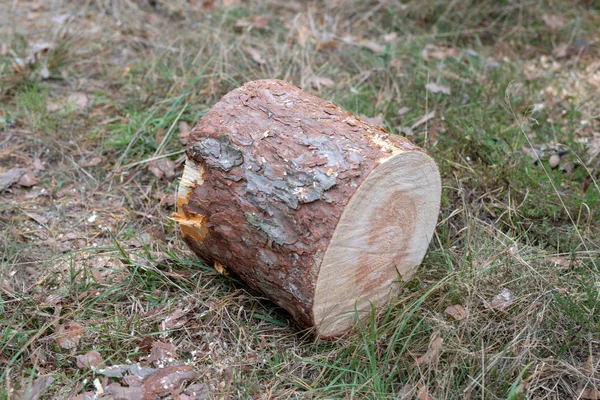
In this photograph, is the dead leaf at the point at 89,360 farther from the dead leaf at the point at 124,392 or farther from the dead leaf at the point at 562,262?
the dead leaf at the point at 562,262

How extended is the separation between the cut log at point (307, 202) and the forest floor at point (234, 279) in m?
0.19

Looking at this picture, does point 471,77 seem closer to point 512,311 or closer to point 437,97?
point 437,97

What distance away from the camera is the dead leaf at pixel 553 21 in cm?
475

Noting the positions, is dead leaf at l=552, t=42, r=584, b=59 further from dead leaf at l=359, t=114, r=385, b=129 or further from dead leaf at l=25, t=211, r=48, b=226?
dead leaf at l=25, t=211, r=48, b=226

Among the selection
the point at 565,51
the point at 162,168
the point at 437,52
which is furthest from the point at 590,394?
the point at 565,51

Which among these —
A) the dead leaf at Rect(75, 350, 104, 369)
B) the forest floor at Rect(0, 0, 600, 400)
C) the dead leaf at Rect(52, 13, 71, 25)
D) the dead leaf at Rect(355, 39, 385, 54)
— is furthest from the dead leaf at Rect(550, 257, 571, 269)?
the dead leaf at Rect(52, 13, 71, 25)

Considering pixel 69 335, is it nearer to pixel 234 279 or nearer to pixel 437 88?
pixel 234 279

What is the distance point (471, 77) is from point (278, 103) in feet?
6.46

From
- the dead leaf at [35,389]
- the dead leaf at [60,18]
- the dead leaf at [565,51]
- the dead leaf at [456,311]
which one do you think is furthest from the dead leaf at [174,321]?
the dead leaf at [565,51]

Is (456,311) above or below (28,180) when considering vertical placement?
above

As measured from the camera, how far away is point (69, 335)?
8.27 ft

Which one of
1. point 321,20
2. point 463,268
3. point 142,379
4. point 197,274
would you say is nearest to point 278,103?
point 197,274

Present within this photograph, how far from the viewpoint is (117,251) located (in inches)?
120

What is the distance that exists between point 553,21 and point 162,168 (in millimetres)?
3231
